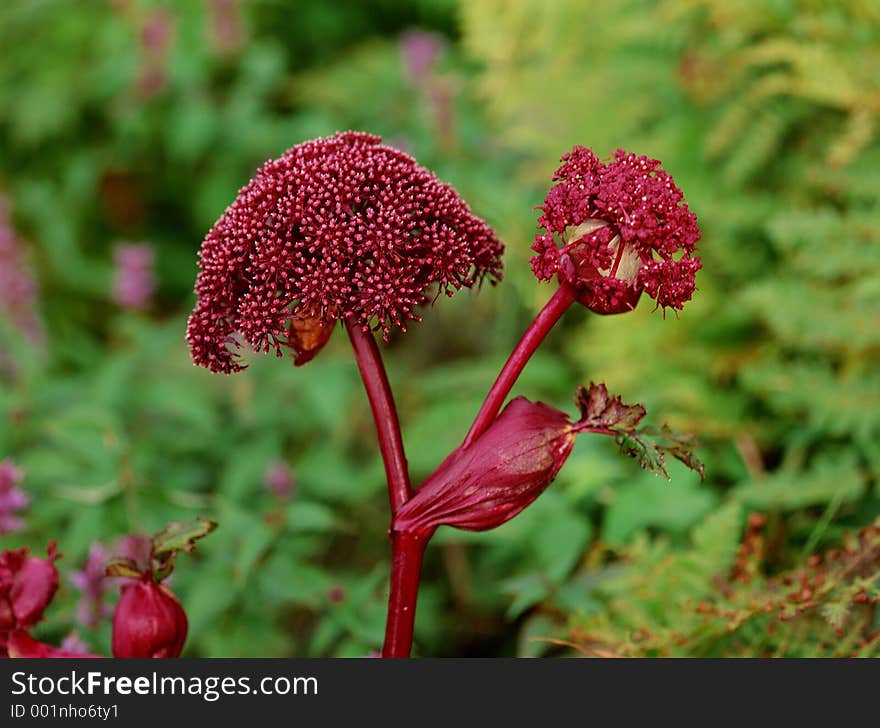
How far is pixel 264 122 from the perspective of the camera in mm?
3098

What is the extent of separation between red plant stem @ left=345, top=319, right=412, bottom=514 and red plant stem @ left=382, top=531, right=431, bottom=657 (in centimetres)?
5

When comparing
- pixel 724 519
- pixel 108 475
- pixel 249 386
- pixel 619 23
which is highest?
pixel 619 23

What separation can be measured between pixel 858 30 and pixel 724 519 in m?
1.15

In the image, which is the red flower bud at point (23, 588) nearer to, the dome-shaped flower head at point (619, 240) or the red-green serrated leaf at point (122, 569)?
the red-green serrated leaf at point (122, 569)

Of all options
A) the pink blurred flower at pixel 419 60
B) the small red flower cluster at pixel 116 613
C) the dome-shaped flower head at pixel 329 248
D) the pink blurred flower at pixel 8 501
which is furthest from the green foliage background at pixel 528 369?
the dome-shaped flower head at pixel 329 248

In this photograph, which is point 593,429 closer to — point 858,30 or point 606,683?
point 606,683

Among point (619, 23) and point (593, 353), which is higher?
point (619, 23)

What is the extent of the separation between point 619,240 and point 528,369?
1.59m

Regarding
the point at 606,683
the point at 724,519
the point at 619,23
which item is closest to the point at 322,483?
the point at 724,519

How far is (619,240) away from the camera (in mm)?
940

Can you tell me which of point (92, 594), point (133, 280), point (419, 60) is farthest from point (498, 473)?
point (419, 60)

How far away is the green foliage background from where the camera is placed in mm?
1654

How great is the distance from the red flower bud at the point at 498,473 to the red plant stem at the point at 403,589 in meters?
0.02

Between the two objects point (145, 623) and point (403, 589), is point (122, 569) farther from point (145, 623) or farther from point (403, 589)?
point (403, 589)
